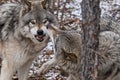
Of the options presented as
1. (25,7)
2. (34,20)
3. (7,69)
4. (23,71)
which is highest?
(25,7)

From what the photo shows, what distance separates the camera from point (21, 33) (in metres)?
6.28

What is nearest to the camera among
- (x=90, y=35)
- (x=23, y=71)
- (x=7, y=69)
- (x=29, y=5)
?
(x=90, y=35)

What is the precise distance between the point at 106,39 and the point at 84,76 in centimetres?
93

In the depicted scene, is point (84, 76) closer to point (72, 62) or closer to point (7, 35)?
point (72, 62)

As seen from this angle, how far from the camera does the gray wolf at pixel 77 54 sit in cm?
517

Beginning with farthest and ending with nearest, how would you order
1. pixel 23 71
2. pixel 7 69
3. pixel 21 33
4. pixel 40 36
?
pixel 23 71
pixel 7 69
pixel 21 33
pixel 40 36

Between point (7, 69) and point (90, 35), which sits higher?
point (90, 35)

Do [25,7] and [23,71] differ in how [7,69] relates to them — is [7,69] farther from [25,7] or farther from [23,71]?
[25,7]

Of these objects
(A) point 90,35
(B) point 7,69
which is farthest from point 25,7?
(A) point 90,35

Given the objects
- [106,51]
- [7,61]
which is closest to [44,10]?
[7,61]

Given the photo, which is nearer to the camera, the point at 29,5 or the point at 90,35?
the point at 90,35

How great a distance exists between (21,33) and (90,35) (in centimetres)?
204

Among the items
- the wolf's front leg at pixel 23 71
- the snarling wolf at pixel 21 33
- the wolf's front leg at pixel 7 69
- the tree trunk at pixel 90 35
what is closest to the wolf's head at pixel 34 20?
the snarling wolf at pixel 21 33

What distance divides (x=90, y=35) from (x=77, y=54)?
76cm
